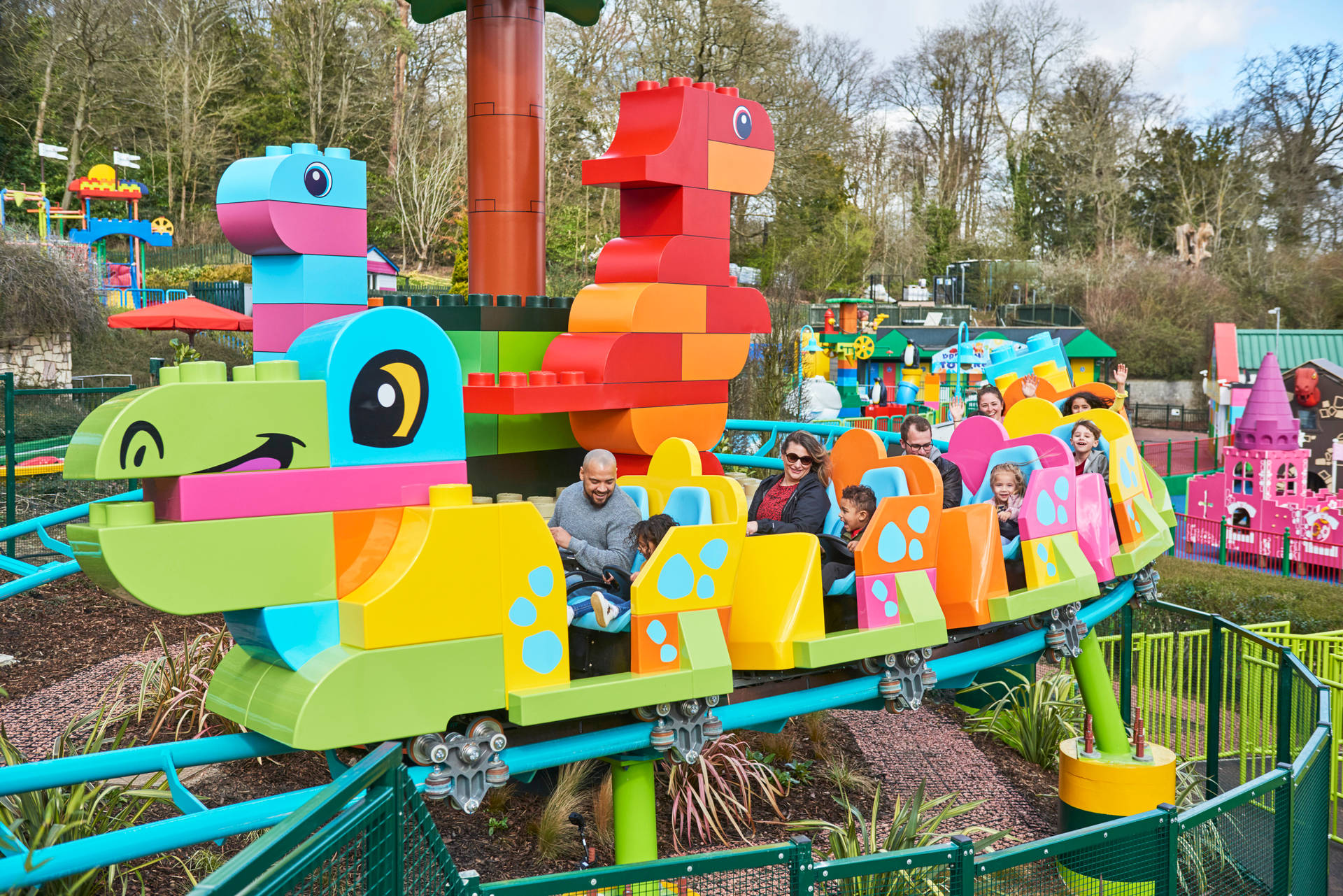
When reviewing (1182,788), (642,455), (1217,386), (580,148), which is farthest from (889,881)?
(580,148)

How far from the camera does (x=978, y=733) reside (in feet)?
28.4

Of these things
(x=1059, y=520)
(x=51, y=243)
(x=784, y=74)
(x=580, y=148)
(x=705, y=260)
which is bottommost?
(x=1059, y=520)

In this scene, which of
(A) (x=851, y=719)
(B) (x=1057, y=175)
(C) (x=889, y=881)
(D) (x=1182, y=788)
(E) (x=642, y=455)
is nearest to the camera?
(C) (x=889, y=881)

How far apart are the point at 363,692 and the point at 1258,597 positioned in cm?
1388

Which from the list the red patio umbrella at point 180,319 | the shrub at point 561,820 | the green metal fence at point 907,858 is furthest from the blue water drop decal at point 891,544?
the red patio umbrella at point 180,319

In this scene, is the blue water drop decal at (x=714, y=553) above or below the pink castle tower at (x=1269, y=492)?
above

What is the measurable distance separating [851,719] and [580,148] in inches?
924

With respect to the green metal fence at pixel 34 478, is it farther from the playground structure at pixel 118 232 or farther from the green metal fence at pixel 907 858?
the playground structure at pixel 118 232

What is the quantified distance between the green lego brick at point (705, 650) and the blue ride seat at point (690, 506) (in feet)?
1.93

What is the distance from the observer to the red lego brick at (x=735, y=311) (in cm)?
643

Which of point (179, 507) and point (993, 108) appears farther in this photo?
point (993, 108)

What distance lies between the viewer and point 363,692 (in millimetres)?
3111

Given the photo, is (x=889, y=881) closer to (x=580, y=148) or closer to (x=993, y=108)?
(x=580, y=148)

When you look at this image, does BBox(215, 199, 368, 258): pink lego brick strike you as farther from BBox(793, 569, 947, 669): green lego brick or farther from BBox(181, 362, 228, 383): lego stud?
BBox(793, 569, 947, 669): green lego brick
